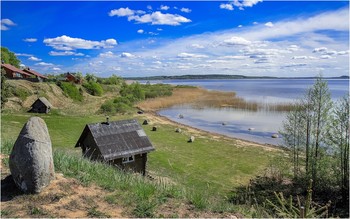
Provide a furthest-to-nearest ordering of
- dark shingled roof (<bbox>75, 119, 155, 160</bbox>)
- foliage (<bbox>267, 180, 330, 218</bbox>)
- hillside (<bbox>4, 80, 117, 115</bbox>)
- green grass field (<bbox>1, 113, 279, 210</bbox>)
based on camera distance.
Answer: hillside (<bbox>4, 80, 117, 115</bbox>), green grass field (<bbox>1, 113, 279, 210</bbox>), dark shingled roof (<bbox>75, 119, 155, 160</bbox>), foliage (<bbox>267, 180, 330, 218</bbox>)

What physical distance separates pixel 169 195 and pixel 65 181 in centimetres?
352

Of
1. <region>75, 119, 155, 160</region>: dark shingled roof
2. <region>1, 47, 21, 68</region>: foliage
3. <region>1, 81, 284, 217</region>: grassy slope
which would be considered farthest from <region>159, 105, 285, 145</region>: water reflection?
<region>1, 47, 21, 68</region>: foliage

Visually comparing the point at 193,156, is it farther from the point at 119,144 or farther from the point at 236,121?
the point at 236,121

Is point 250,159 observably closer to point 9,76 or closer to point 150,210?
point 150,210

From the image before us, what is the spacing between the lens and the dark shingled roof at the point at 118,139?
2291 centimetres

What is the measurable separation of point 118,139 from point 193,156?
12996 mm

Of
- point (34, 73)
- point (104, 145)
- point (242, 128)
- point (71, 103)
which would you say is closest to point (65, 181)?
point (104, 145)

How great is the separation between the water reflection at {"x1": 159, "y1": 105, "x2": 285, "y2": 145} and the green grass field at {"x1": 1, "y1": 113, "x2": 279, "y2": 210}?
19.4 feet

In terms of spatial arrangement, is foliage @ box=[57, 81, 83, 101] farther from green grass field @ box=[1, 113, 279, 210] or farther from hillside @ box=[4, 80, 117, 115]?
green grass field @ box=[1, 113, 279, 210]

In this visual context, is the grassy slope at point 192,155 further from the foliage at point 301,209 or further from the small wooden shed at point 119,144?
the foliage at point 301,209

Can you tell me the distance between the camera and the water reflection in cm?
4775

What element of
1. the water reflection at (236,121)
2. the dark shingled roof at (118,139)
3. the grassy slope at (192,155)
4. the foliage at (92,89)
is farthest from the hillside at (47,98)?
the dark shingled roof at (118,139)

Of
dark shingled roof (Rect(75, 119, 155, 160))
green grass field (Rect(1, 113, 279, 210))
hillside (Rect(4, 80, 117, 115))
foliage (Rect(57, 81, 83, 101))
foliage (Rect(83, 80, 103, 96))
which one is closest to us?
dark shingled roof (Rect(75, 119, 155, 160))

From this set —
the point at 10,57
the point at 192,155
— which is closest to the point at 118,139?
the point at 192,155
